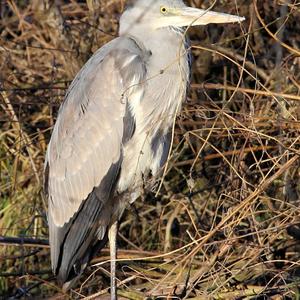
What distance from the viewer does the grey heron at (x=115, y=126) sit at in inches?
154

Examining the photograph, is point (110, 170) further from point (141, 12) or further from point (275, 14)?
point (275, 14)

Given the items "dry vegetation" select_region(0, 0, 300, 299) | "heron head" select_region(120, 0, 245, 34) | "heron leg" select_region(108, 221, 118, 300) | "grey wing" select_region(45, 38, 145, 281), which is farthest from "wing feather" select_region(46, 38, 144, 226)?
"dry vegetation" select_region(0, 0, 300, 299)

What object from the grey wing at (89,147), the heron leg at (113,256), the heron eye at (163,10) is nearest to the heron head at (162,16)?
the heron eye at (163,10)

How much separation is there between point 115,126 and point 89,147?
21cm

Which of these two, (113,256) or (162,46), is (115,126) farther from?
(113,256)

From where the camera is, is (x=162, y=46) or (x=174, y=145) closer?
(x=162, y=46)

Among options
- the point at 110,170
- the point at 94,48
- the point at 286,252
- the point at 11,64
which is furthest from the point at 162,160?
the point at 11,64

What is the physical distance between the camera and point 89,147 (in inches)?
160

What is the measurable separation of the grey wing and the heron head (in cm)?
12

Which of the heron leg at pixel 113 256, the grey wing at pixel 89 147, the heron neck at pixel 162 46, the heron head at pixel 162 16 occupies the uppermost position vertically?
the heron head at pixel 162 16

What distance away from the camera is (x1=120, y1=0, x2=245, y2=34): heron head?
3836 millimetres

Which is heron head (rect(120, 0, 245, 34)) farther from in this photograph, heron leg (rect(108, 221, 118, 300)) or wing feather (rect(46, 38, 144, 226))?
heron leg (rect(108, 221, 118, 300))

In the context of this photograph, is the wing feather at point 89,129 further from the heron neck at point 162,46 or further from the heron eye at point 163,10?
the heron eye at point 163,10

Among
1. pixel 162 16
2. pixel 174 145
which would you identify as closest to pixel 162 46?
pixel 162 16
